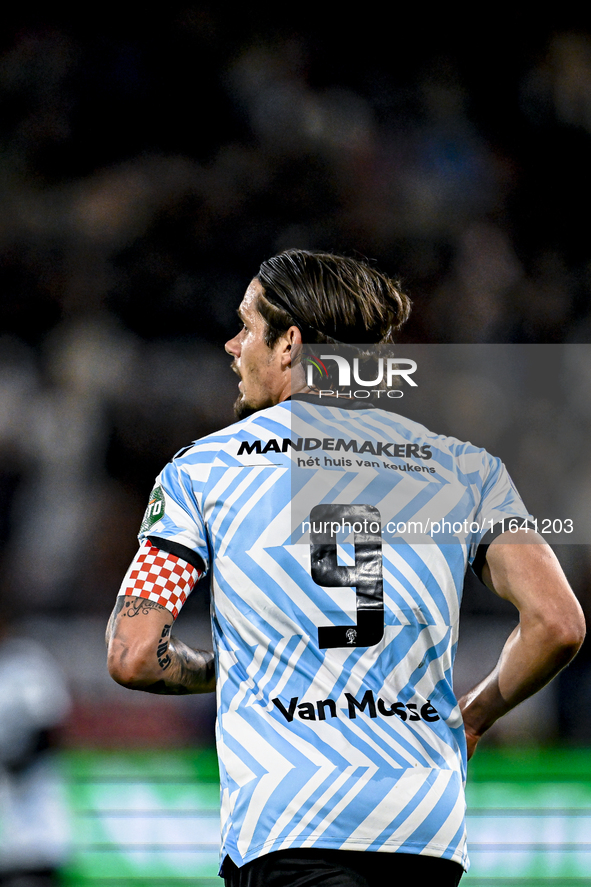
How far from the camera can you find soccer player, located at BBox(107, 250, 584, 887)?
1082 millimetres

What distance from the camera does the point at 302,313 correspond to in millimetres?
1404

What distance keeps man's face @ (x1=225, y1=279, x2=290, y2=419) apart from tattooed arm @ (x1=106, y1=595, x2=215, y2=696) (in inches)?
16.9

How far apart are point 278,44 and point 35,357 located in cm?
247

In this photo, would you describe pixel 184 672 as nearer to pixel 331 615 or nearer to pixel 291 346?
pixel 331 615

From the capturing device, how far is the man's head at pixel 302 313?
1399 millimetres

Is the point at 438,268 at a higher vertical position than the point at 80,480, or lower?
higher

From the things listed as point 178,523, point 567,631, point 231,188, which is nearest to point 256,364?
point 178,523

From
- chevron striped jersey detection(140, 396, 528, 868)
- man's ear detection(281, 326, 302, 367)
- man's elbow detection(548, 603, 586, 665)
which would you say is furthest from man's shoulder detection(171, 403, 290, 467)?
man's elbow detection(548, 603, 586, 665)

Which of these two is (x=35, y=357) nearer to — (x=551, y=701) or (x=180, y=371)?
(x=180, y=371)

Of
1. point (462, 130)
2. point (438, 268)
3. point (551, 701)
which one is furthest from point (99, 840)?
point (462, 130)

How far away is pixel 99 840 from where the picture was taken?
2936 millimetres

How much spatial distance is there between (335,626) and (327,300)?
1.81 ft

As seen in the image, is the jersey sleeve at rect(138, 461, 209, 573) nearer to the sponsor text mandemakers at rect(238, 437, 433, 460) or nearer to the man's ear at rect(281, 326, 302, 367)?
the sponsor text mandemakers at rect(238, 437, 433, 460)

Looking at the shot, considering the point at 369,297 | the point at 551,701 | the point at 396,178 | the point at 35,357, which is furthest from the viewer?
the point at 396,178
